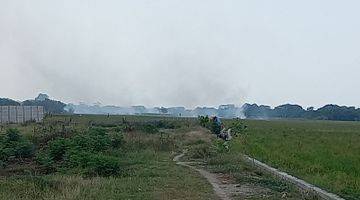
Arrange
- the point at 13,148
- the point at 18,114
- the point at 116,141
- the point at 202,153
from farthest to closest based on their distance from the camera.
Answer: the point at 18,114
the point at 116,141
the point at 202,153
the point at 13,148

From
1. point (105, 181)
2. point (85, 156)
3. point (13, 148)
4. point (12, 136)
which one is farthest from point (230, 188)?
point (12, 136)

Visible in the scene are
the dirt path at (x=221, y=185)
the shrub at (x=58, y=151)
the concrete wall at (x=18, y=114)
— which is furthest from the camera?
the concrete wall at (x=18, y=114)

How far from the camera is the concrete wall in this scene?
190 feet

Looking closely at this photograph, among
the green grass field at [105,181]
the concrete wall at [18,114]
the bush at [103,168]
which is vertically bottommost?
the green grass field at [105,181]

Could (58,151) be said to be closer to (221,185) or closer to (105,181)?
(105,181)

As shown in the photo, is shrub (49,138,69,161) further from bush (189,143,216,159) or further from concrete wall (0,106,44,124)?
concrete wall (0,106,44,124)

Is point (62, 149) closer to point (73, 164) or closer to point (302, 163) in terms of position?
point (73, 164)

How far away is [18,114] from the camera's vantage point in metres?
59.5

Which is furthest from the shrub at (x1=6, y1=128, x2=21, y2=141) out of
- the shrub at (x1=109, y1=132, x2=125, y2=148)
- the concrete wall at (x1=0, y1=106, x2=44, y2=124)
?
the concrete wall at (x1=0, y1=106, x2=44, y2=124)

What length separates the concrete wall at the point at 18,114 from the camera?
5789cm

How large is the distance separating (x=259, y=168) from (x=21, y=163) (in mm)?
10463

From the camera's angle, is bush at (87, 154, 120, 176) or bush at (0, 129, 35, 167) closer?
bush at (87, 154, 120, 176)

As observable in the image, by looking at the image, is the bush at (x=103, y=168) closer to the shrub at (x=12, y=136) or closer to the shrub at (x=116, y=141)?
the shrub at (x=12, y=136)

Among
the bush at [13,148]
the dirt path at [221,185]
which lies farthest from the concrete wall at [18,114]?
the dirt path at [221,185]
